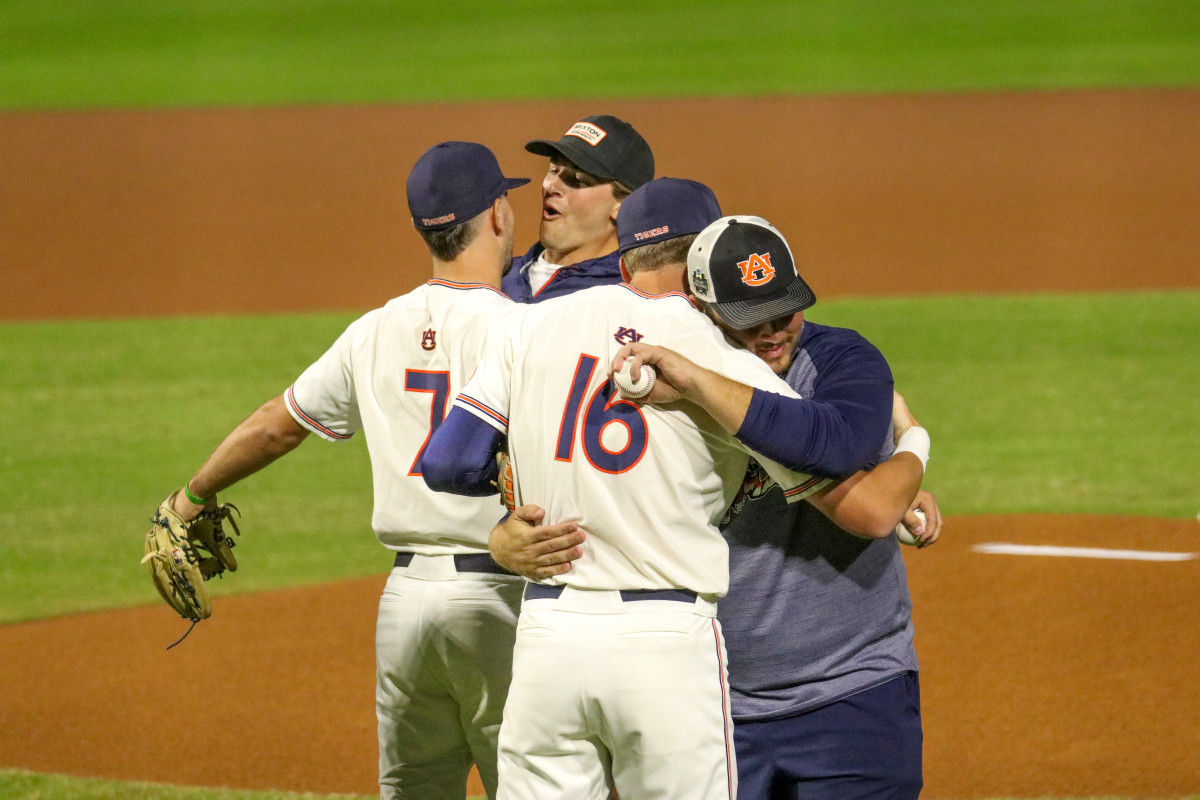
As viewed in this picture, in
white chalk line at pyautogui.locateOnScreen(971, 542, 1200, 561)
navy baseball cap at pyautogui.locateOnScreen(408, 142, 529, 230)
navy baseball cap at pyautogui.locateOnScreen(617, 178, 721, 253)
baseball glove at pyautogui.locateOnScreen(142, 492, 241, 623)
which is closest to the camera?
navy baseball cap at pyautogui.locateOnScreen(617, 178, 721, 253)

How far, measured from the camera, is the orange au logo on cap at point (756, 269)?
8.66ft

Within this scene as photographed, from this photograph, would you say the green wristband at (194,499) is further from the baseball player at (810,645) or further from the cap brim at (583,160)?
the cap brim at (583,160)

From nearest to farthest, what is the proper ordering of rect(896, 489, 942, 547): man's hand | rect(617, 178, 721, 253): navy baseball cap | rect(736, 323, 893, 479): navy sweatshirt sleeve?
rect(736, 323, 893, 479): navy sweatshirt sleeve
rect(617, 178, 721, 253): navy baseball cap
rect(896, 489, 942, 547): man's hand

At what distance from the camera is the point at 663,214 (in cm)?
278

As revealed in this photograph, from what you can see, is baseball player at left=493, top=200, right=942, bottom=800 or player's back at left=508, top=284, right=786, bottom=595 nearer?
player's back at left=508, top=284, right=786, bottom=595

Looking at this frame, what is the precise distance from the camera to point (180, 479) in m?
8.09

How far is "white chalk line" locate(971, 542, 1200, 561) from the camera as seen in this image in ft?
21.1

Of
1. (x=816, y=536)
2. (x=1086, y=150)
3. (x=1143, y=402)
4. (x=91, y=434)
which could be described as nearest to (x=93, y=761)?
(x=816, y=536)

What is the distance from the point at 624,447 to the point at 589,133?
150 cm

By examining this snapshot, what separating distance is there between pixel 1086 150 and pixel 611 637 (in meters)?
15.7

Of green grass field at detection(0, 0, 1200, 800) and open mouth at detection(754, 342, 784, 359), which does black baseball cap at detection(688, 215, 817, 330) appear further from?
green grass field at detection(0, 0, 1200, 800)

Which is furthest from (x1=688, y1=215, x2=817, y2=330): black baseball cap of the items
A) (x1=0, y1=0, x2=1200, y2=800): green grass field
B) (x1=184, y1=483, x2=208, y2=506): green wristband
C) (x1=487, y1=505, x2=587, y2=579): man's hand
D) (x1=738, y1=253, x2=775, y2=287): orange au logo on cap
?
(x1=0, y1=0, x2=1200, y2=800): green grass field

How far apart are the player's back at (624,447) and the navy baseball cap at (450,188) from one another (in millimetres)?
690

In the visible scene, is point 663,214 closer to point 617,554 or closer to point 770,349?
point 770,349
